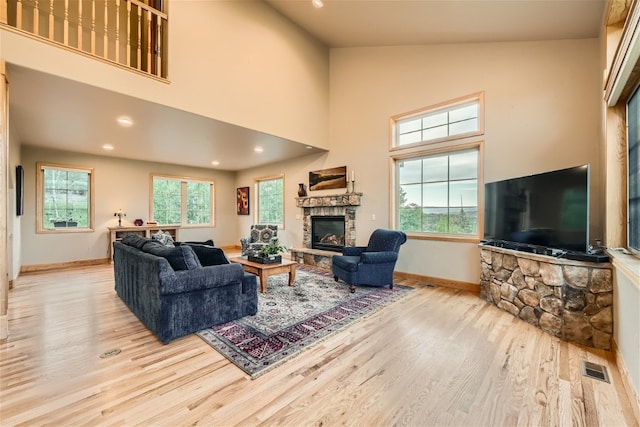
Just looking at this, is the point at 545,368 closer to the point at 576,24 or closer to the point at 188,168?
the point at 576,24

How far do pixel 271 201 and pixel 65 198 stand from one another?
4.54m

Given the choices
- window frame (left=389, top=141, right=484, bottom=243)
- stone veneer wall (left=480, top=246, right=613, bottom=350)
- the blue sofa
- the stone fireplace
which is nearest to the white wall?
the stone fireplace

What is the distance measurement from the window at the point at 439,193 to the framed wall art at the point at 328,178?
45.8 inches

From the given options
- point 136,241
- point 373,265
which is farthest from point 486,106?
point 136,241

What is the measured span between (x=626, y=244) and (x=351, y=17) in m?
4.46

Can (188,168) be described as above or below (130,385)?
above

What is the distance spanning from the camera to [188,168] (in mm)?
7793

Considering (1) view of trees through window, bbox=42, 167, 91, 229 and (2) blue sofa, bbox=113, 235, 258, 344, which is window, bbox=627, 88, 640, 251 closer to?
(2) blue sofa, bbox=113, 235, 258, 344

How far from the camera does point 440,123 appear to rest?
450 cm

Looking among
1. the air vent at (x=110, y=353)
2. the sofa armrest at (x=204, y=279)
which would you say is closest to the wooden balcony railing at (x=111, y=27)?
the sofa armrest at (x=204, y=279)

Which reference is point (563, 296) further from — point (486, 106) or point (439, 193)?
point (486, 106)

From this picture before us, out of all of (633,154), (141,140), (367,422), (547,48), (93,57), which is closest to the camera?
(367,422)

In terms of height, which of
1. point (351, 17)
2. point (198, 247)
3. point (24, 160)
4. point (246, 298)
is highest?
point (351, 17)

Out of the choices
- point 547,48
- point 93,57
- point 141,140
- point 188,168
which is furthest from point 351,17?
point 188,168
